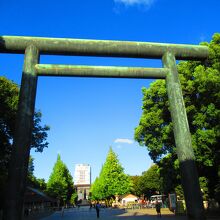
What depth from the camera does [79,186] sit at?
542 feet

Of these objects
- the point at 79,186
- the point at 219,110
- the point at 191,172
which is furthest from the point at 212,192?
the point at 79,186

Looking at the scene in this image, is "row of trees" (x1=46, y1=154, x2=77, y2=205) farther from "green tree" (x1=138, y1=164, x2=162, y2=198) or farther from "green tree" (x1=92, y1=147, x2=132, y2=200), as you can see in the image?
"green tree" (x1=138, y1=164, x2=162, y2=198)

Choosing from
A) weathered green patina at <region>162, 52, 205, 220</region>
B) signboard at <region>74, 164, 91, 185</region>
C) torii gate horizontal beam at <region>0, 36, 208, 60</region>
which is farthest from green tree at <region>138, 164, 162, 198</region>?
signboard at <region>74, 164, 91, 185</region>

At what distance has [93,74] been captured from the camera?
21.0ft

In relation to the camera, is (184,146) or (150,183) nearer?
(184,146)

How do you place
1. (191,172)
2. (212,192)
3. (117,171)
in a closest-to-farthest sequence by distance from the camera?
(191,172) → (212,192) → (117,171)

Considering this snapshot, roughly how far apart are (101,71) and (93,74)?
18 centimetres

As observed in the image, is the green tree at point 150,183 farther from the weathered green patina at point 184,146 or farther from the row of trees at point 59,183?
the weathered green patina at point 184,146

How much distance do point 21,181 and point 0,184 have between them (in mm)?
16629

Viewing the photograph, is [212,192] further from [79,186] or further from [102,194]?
[79,186]

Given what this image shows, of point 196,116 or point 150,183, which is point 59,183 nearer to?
point 150,183

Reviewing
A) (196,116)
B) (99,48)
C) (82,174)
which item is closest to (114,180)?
(196,116)

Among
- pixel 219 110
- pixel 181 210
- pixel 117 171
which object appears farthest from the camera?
pixel 117 171

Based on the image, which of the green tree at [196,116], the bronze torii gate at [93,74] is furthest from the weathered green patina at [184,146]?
the green tree at [196,116]
